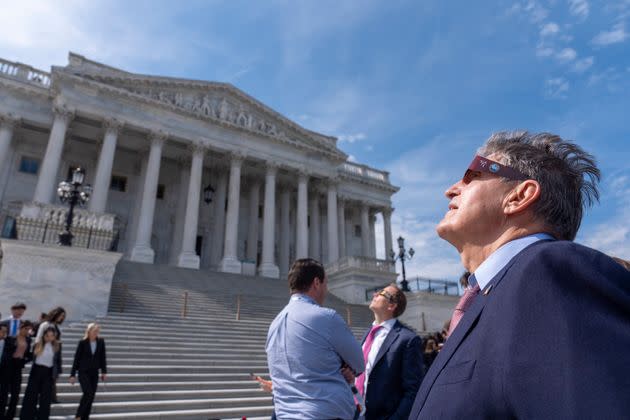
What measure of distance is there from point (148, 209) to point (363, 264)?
48.4ft

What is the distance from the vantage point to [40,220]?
661 inches

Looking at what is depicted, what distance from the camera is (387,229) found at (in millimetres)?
39250

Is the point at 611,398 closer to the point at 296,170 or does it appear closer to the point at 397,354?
the point at 397,354

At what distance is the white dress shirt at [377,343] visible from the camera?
371 cm

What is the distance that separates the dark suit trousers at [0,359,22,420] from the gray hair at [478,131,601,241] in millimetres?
8703

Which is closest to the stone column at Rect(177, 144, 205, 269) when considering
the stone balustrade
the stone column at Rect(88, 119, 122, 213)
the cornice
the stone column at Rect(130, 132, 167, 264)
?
the stone column at Rect(130, 132, 167, 264)

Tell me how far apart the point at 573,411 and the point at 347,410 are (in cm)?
220

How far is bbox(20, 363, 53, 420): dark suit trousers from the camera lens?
260 inches

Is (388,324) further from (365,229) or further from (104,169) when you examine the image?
(365,229)

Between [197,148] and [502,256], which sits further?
[197,148]

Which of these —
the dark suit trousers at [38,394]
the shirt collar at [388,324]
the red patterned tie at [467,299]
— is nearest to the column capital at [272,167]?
the dark suit trousers at [38,394]

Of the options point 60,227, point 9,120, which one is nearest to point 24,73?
point 9,120

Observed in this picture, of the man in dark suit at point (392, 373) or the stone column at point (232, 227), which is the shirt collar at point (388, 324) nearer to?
the man in dark suit at point (392, 373)

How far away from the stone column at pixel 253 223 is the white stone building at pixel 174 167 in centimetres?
9
